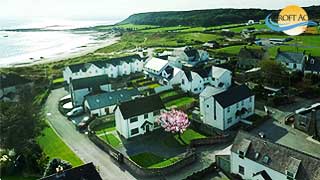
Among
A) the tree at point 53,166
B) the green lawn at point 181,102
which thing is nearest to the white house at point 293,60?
the green lawn at point 181,102

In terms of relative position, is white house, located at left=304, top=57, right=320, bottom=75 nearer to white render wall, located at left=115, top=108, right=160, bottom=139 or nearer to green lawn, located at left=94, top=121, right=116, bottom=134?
white render wall, located at left=115, top=108, right=160, bottom=139

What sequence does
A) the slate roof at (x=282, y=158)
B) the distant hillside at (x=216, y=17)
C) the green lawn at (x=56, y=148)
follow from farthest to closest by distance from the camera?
1. the distant hillside at (x=216, y=17)
2. the green lawn at (x=56, y=148)
3. the slate roof at (x=282, y=158)

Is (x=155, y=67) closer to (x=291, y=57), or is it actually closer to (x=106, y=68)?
(x=106, y=68)

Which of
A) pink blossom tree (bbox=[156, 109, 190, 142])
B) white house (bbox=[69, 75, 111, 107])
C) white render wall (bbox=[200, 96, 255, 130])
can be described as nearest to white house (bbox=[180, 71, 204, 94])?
white render wall (bbox=[200, 96, 255, 130])

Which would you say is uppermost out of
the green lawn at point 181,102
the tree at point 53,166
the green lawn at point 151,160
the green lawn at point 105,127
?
the tree at point 53,166

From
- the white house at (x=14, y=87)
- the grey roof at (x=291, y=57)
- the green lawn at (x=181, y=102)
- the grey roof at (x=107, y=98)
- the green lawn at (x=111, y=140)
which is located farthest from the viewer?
the grey roof at (x=291, y=57)

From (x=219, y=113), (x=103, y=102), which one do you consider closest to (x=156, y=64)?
(x=103, y=102)

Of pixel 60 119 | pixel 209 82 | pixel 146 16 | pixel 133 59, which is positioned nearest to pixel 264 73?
pixel 209 82

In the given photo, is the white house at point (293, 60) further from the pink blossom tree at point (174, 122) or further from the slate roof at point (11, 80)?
the slate roof at point (11, 80)
